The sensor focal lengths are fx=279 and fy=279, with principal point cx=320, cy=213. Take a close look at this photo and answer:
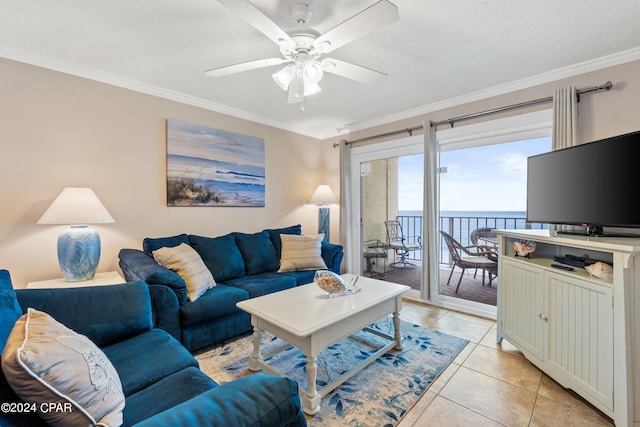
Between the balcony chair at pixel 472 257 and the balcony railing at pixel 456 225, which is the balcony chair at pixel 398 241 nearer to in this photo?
the balcony railing at pixel 456 225

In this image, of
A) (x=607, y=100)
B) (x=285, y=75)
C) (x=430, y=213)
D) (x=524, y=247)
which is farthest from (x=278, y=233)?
(x=607, y=100)

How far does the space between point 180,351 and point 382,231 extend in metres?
3.30

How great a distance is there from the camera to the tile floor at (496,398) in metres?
1.57

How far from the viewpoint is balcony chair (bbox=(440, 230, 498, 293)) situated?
11.1 feet

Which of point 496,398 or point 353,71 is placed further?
point 353,71

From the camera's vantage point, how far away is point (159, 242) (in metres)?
2.67

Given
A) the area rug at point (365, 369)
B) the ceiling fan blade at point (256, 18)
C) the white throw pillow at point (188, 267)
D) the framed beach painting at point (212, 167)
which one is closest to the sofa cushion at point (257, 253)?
the framed beach painting at point (212, 167)

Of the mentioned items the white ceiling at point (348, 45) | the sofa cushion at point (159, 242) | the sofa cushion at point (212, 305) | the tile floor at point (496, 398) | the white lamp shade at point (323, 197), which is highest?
the white ceiling at point (348, 45)

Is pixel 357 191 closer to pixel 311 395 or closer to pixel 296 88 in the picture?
pixel 296 88

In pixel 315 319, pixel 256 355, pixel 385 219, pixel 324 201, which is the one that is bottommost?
pixel 256 355

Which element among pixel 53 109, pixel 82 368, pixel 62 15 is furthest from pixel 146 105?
pixel 82 368

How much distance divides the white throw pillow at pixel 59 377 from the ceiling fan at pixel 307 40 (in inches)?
57.5

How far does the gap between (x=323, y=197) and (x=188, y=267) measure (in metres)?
2.23

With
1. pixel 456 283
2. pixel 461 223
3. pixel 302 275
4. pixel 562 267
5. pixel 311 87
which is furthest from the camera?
pixel 461 223
